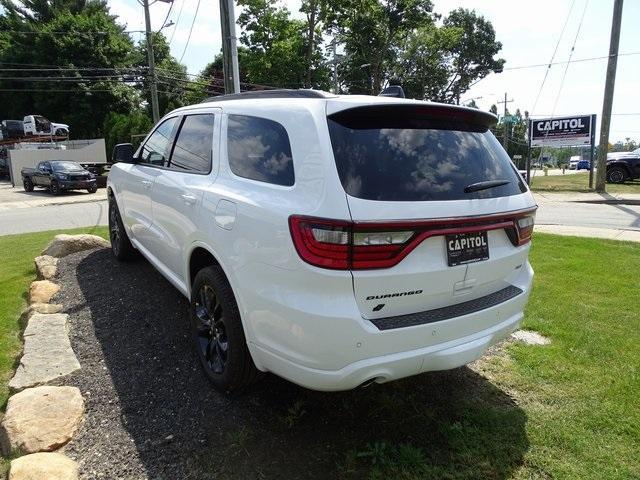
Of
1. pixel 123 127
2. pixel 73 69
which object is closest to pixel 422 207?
pixel 123 127

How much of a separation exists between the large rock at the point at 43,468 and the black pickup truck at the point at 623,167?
24.5m

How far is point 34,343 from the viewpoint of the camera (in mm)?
3900

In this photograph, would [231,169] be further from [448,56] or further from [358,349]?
[448,56]

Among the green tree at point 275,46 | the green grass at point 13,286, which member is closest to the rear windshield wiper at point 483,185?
the green grass at point 13,286

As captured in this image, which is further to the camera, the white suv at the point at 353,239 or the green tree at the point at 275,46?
the green tree at the point at 275,46

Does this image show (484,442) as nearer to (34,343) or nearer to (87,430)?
(87,430)

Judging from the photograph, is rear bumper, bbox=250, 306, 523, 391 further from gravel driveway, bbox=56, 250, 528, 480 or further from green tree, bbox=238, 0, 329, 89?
green tree, bbox=238, 0, 329, 89

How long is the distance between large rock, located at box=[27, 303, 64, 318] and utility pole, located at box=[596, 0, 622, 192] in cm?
1953

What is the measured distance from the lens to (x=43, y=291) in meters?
5.14

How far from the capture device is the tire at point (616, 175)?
22.0m

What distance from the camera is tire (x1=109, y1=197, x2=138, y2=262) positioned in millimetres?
5789

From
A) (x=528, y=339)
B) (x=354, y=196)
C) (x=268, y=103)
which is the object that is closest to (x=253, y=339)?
(x=354, y=196)

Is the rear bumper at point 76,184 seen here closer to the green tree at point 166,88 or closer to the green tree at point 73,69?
the green tree at point 73,69

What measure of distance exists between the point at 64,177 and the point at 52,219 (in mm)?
10736
